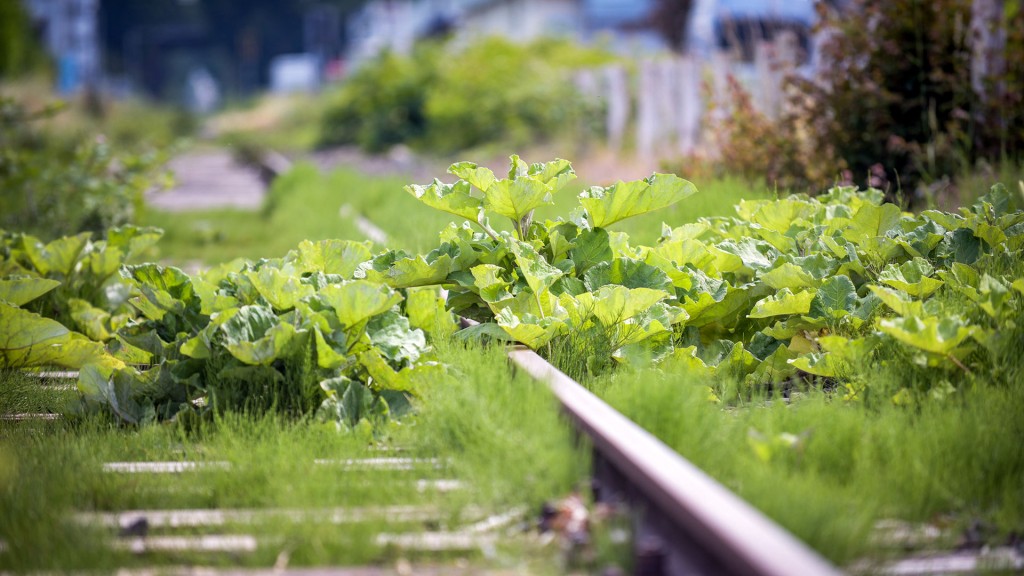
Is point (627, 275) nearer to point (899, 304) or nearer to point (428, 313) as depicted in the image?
point (428, 313)

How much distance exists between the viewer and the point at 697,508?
77.7 inches

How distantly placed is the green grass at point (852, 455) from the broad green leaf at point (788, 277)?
75 centimetres

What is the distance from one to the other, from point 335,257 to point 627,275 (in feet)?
3.51

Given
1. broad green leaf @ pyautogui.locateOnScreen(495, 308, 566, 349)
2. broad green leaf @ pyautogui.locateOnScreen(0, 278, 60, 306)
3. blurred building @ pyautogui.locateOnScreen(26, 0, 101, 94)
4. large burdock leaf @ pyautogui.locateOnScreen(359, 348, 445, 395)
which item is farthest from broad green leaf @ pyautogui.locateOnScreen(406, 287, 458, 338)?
blurred building @ pyautogui.locateOnScreen(26, 0, 101, 94)

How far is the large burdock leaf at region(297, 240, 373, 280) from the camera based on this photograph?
3821 millimetres

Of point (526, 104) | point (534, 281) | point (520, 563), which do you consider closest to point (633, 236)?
point (534, 281)

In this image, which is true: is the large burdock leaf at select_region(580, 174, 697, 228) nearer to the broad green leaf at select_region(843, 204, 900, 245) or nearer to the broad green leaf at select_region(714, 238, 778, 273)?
the broad green leaf at select_region(714, 238, 778, 273)

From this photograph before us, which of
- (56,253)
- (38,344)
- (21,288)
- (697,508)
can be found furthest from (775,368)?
(56,253)

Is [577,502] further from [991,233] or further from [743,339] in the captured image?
[991,233]

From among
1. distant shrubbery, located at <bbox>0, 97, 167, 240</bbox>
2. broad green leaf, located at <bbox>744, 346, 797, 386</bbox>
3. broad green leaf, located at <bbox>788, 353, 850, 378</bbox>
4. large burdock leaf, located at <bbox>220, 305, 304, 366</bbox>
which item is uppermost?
large burdock leaf, located at <bbox>220, 305, 304, 366</bbox>

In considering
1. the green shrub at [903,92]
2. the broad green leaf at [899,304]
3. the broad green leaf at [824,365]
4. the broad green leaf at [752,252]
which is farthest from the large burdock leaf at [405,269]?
the green shrub at [903,92]

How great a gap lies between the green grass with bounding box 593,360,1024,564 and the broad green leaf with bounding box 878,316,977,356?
0.15 m

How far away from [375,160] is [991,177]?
712 inches

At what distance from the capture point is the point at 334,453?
113 inches
